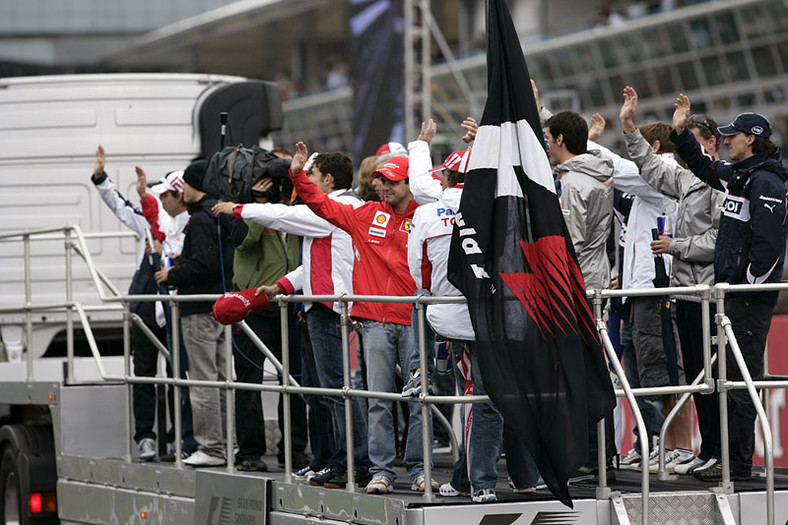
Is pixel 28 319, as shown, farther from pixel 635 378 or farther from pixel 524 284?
pixel 524 284

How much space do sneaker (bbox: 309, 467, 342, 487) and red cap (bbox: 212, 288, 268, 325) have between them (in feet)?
3.31

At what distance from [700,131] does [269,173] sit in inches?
99.9

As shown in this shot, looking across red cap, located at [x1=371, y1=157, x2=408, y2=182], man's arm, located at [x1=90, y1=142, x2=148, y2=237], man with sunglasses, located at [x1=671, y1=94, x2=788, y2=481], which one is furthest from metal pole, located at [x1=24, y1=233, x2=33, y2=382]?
man with sunglasses, located at [x1=671, y1=94, x2=788, y2=481]

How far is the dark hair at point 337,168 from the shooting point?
27.1ft

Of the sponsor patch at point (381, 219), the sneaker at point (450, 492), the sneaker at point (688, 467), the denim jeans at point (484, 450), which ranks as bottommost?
the sneaker at point (688, 467)

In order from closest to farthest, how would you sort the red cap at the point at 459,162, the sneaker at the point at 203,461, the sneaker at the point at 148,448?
the red cap at the point at 459,162, the sneaker at the point at 203,461, the sneaker at the point at 148,448

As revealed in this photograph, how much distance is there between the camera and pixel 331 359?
7801 millimetres

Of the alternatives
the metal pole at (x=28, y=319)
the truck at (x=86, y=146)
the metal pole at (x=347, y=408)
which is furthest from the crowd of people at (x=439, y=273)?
the truck at (x=86, y=146)

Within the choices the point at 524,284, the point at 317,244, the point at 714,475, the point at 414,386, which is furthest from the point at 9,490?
the point at 524,284

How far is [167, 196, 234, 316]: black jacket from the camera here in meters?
8.77

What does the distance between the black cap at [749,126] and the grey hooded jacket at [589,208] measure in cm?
73

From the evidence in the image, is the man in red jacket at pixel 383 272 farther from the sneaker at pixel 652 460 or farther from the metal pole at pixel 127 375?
the metal pole at pixel 127 375

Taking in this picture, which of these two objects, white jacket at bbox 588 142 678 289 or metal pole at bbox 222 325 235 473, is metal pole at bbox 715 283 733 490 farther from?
metal pole at bbox 222 325 235 473

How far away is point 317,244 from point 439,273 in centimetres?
115
